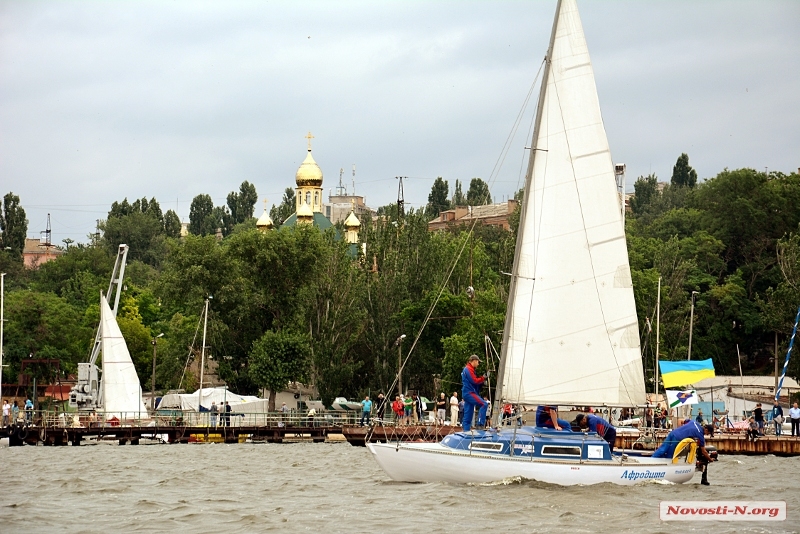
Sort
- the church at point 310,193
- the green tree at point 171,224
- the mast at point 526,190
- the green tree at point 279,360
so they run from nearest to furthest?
the mast at point 526,190 → the green tree at point 279,360 → the church at point 310,193 → the green tree at point 171,224

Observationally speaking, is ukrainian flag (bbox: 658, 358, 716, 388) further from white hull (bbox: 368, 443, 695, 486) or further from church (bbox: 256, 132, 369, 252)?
church (bbox: 256, 132, 369, 252)

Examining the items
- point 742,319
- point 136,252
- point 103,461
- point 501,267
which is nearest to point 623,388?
point 103,461

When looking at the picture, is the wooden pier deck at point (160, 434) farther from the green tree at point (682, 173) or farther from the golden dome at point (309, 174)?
the green tree at point (682, 173)

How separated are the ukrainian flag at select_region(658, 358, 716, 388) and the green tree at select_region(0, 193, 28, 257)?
336 feet

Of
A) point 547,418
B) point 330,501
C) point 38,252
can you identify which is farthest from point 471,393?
point 38,252

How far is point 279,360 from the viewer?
2532 inches

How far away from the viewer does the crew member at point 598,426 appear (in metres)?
25.7

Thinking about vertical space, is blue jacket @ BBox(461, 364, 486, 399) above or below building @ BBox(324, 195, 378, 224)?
below

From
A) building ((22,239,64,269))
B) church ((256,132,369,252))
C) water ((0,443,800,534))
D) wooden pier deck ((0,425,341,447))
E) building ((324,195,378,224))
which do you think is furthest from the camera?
building ((324,195,378,224))

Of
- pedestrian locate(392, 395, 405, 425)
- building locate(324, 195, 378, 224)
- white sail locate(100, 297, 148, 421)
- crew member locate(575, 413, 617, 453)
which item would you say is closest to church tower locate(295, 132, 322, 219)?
building locate(324, 195, 378, 224)

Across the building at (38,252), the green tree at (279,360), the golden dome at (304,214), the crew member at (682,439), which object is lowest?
the crew member at (682,439)

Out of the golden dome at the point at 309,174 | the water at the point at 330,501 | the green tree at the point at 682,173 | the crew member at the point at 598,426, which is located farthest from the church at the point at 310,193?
the crew member at the point at 598,426

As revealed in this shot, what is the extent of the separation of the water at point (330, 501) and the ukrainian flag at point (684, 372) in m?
10.5

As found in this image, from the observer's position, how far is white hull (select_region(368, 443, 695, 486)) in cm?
2391
